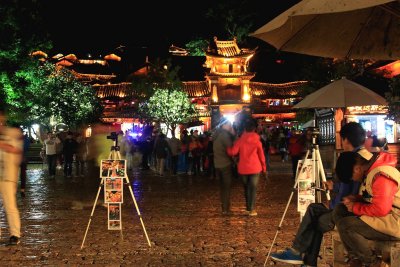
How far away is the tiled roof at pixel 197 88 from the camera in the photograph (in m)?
69.4

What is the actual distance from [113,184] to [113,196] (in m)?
0.18

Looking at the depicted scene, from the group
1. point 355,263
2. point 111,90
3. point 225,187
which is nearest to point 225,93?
point 111,90

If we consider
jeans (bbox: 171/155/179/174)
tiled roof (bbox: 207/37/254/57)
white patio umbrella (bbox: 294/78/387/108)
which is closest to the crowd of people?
white patio umbrella (bbox: 294/78/387/108)

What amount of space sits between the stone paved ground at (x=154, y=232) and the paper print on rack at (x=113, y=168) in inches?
40.8

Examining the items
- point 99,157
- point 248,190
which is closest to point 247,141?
point 248,190

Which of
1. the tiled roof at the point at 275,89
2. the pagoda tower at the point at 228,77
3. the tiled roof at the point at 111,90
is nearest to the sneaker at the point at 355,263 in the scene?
the pagoda tower at the point at 228,77

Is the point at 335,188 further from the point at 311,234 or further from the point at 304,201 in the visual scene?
the point at 311,234

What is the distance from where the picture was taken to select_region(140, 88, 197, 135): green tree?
57.5m

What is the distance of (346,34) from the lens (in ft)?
21.9

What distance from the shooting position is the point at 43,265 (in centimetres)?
742

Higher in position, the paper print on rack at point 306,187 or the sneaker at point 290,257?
the paper print on rack at point 306,187

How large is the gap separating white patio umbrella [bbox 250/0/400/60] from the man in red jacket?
5.57 ft

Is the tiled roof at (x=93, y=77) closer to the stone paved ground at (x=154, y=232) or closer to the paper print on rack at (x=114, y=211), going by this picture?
the stone paved ground at (x=154, y=232)

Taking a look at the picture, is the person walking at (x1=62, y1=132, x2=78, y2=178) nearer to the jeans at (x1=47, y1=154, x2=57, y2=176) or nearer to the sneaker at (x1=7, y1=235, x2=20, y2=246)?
the jeans at (x1=47, y1=154, x2=57, y2=176)
